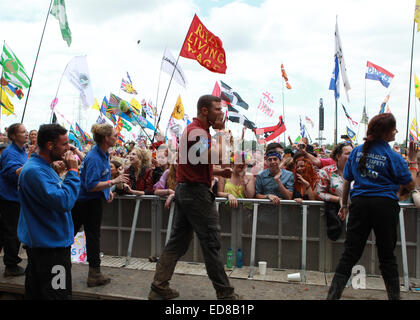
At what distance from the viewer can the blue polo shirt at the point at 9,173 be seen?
478 cm

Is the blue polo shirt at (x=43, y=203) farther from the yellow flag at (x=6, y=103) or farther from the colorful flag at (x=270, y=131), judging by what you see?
the colorful flag at (x=270, y=131)

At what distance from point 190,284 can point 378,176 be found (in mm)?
2584

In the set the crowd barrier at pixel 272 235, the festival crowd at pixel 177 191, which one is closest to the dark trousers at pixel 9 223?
the festival crowd at pixel 177 191

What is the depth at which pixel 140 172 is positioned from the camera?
6.42 m

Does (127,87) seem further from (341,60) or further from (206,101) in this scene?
(206,101)

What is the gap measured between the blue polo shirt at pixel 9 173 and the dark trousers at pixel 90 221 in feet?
3.50

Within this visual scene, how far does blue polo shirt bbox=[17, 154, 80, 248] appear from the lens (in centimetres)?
292

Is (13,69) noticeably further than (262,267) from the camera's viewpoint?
Yes

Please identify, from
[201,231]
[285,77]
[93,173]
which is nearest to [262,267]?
[201,231]

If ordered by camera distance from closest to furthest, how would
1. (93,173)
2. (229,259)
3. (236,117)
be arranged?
(93,173) → (229,259) → (236,117)

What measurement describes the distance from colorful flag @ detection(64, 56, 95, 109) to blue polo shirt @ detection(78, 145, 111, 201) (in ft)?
18.7

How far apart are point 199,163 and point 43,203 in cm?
155

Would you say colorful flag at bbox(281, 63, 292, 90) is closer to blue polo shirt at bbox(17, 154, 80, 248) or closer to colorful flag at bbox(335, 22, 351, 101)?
colorful flag at bbox(335, 22, 351, 101)
